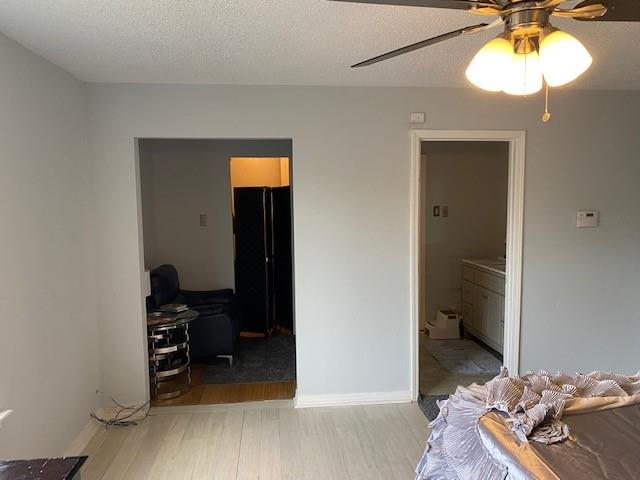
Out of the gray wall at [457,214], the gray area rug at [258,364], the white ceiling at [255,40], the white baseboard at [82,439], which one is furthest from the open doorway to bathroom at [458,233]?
the white baseboard at [82,439]

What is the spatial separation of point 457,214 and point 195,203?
2862 mm

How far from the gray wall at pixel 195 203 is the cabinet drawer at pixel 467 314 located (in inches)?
98.7

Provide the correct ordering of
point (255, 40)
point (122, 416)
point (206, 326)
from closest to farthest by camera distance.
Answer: point (255, 40), point (122, 416), point (206, 326)

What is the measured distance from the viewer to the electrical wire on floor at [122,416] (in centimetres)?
295

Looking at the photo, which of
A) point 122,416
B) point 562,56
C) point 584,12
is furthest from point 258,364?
point 584,12

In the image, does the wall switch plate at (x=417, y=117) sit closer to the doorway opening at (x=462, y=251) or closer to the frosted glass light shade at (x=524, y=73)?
the doorway opening at (x=462, y=251)

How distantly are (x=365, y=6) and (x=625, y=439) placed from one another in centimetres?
185

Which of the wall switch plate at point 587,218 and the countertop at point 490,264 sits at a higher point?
the wall switch plate at point 587,218

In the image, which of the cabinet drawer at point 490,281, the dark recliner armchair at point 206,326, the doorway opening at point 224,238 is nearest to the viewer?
the dark recliner armchair at point 206,326

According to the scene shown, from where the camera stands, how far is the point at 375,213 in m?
3.14

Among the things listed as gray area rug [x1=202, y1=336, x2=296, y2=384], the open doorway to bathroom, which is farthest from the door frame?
gray area rug [x1=202, y1=336, x2=296, y2=384]

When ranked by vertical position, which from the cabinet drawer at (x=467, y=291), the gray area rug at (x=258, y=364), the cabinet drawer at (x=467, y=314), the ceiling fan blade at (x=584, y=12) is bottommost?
the gray area rug at (x=258, y=364)

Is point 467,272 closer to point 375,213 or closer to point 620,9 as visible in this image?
point 375,213

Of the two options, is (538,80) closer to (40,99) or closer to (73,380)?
(40,99)
